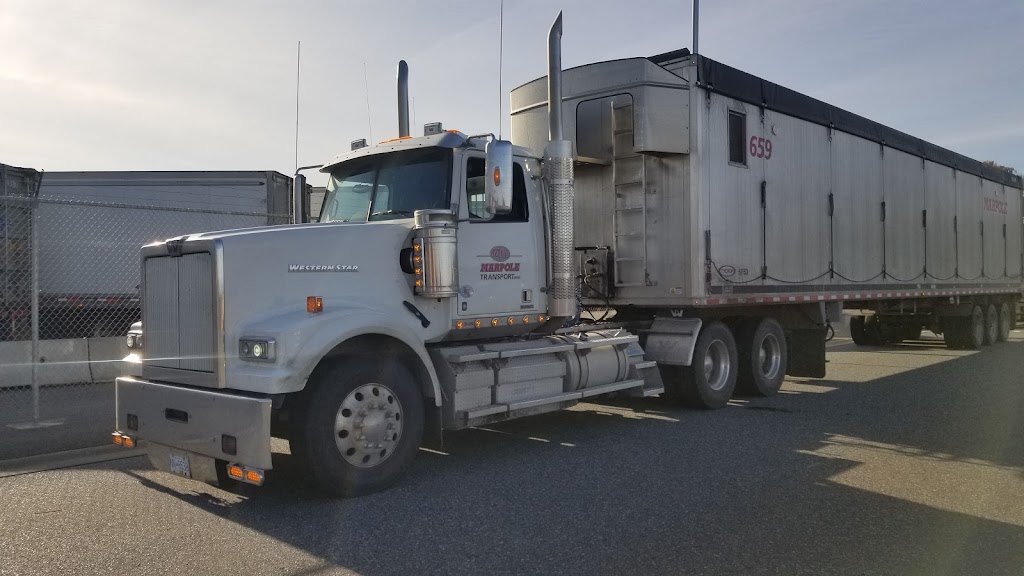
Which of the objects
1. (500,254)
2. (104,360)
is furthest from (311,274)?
(104,360)

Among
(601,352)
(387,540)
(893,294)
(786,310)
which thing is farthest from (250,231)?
(893,294)

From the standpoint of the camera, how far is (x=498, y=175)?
20.8ft

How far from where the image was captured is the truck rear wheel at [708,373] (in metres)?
9.38

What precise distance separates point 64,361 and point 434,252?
7.64m

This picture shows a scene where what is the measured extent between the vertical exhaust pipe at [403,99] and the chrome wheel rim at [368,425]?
4.17 m

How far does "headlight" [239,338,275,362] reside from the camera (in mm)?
5254

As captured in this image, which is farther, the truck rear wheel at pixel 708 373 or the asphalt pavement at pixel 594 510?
the truck rear wheel at pixel 708 373

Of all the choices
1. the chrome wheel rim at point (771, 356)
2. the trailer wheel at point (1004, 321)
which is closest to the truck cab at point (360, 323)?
the chrome wheel rim at point (771, 356)

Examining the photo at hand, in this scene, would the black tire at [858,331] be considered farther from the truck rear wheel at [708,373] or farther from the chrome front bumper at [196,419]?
the chrome front bumper at [196,419]

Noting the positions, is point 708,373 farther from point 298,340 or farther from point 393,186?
point 298,340

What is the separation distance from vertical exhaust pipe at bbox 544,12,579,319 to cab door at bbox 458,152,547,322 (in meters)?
0.12

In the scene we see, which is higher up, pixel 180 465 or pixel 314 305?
pixel 314 305

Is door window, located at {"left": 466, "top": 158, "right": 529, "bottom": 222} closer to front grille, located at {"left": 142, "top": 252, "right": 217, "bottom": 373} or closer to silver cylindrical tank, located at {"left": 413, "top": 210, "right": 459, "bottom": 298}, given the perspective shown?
silver cylindrical tank, located at {"left": 413, "top": 210, "right": 459, "bottom": 298}

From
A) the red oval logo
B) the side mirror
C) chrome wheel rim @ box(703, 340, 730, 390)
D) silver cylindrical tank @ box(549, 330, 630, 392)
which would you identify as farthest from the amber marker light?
chrome wheel rim @ box(703, 340, 730, 390)
